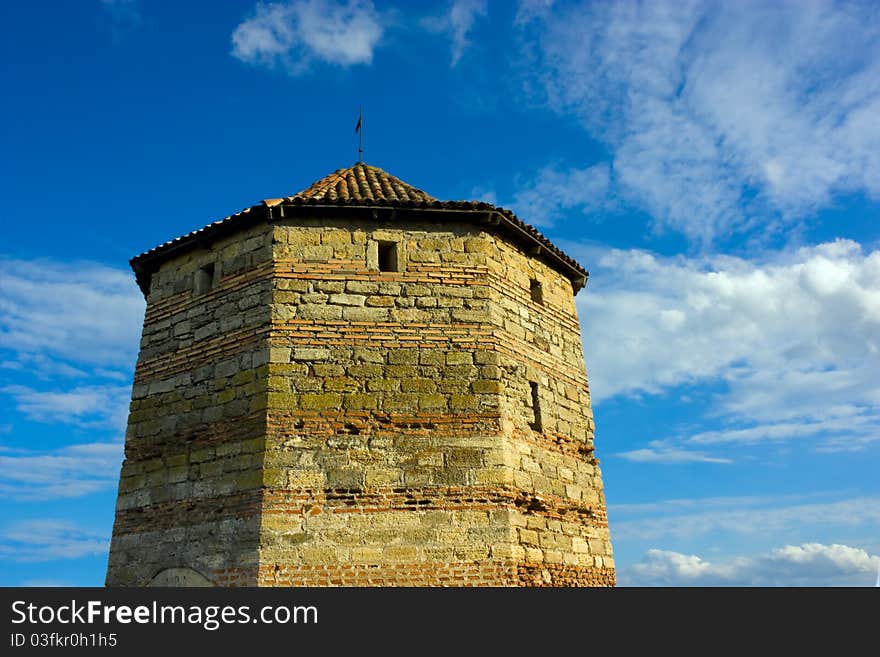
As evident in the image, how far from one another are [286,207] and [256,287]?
3.64 ft

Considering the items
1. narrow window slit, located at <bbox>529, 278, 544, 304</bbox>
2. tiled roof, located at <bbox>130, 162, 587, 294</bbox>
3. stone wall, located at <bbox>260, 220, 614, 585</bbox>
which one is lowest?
stone wall, located at <bbox>260, 220, 614, 585</bbox>

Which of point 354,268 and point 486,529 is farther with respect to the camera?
point 354,268

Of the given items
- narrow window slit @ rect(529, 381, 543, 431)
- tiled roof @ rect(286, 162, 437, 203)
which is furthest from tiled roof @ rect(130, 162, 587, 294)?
narrow window slit @ rect(529, 381, 543, 431)

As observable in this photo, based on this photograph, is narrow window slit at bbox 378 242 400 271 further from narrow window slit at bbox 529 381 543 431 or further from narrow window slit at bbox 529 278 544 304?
narrow window slit at bbox 529 381 543 431

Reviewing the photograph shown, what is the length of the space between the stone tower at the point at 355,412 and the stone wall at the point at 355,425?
0.08ft

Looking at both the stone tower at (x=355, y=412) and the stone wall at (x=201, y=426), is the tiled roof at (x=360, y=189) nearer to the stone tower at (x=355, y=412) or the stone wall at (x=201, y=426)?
the stone tower at (x=355, y=412)

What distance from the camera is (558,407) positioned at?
10266 millimetres

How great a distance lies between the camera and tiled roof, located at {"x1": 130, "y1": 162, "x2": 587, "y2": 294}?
965 centimetres

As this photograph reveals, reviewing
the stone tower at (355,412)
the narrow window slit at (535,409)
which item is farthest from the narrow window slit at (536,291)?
the narrow window slit at (535,409)

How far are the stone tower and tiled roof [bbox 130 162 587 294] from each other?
0.13 ft

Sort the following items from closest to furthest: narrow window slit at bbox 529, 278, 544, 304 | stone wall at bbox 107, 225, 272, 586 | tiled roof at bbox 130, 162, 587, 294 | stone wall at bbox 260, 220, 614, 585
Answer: stone wall at bbox 260, 220, 614, 585 → stone wall at bbox 107, 225, 272, 586 → tiled roof at bbox 130, 162, 587, 294 → narrow window slit at bbox 529, 278, 544, 304

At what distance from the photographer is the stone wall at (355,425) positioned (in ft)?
27.2
